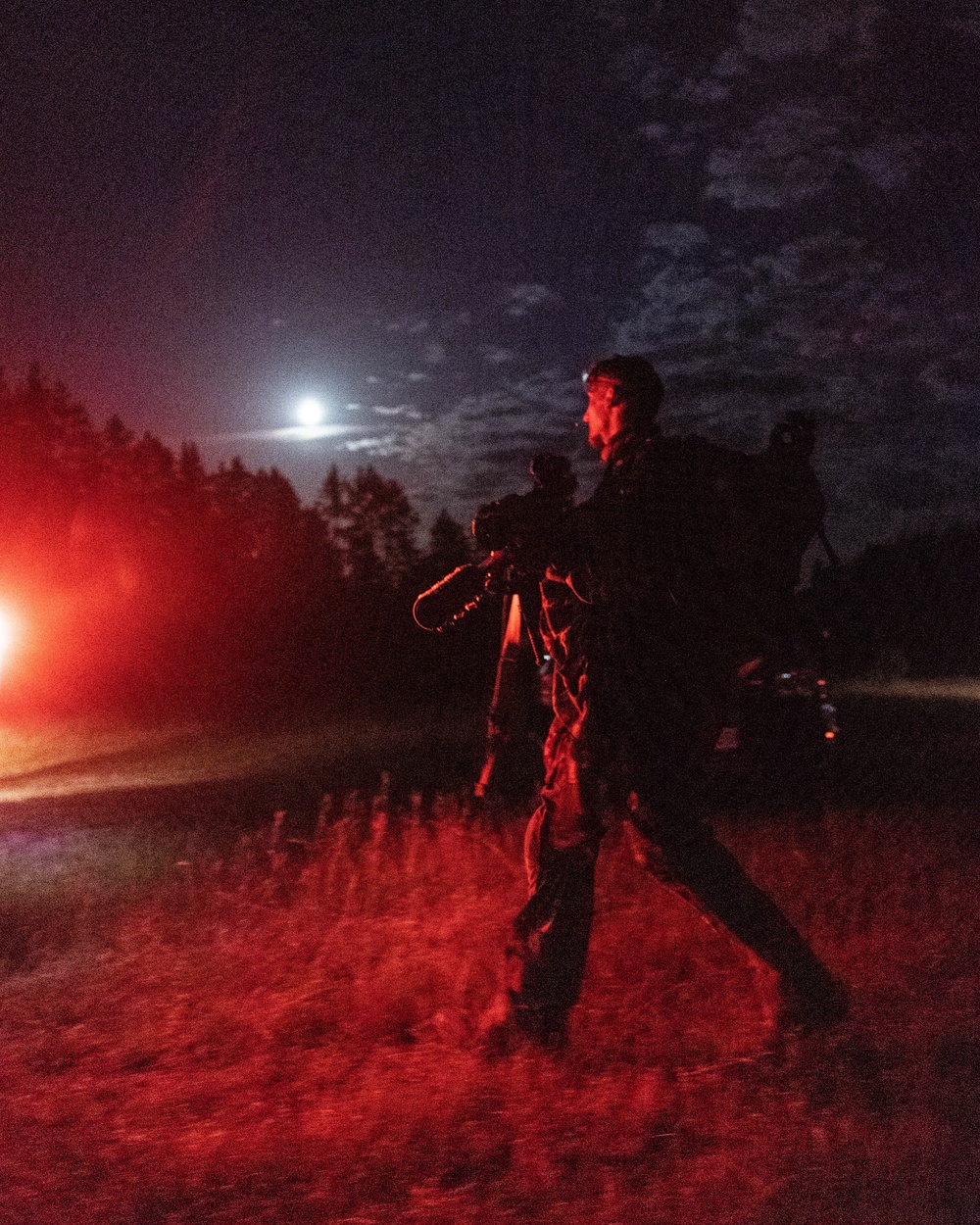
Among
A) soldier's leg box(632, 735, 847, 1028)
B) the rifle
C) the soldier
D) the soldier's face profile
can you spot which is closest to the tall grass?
soldier's leg box(632, 735, 847, 1028)

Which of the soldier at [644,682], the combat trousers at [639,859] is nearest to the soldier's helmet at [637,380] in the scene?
the soldier at [644,682]

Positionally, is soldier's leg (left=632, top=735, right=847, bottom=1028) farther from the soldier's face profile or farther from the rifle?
the soldier's face profile

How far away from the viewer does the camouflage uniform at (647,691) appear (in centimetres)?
412

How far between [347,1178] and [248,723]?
20.6 meters

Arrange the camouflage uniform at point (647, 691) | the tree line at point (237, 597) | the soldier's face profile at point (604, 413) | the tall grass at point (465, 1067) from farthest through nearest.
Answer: the tree line at point (237, 597), the soldier's face profile at point (604, 413), the camouflage uniform at point (647, 691), the tall grass at point (465, 1067)

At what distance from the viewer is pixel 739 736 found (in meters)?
8.70

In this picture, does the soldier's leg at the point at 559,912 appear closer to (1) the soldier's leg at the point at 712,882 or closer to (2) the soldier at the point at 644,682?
(2) the soldier at the point at 644,682

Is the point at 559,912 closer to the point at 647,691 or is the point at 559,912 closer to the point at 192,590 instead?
the point at 647,691

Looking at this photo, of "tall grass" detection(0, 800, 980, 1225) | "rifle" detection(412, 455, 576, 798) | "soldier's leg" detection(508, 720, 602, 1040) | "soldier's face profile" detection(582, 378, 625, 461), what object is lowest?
"tall grass" detection(0, 800, 980, 1225)

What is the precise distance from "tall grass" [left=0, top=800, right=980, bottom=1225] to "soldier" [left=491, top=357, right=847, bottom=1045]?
0.24 m

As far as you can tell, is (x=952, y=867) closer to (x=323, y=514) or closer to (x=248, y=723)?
(x=248, y=723)

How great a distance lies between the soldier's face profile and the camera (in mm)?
4410

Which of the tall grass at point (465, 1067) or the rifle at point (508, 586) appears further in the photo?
the rifle at point (508, 586)

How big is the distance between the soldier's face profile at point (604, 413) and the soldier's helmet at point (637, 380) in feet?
0.09
